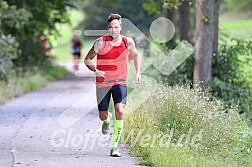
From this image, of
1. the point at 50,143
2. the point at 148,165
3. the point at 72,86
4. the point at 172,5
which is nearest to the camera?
the point at 148,165

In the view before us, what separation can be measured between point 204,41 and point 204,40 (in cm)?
2

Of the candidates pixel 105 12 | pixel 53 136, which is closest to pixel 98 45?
pixel 53 136

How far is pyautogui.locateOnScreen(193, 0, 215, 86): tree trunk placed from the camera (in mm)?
16938

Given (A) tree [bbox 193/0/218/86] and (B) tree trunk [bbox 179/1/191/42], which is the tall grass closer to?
(A) tree [bbox 193/0/218/86]

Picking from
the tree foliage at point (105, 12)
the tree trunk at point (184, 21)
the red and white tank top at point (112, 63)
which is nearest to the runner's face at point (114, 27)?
the red and white tank top at point (112, 63)

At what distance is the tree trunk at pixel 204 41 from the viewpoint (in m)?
16.9

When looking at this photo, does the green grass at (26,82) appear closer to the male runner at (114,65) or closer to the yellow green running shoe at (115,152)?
the male runner at (114,65)

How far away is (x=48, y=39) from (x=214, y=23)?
16246 millimetres

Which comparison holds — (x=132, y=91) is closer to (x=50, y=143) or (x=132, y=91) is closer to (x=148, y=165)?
(x=50, y=143)

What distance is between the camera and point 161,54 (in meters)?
18.6

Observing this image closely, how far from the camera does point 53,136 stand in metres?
13.7

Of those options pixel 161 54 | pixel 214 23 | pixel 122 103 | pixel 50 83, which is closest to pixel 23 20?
pixel 161 54

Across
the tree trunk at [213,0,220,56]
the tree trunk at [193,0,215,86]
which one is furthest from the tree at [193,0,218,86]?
the tree trunk at [213,0,220,56]

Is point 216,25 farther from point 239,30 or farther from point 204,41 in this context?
point 239,30
